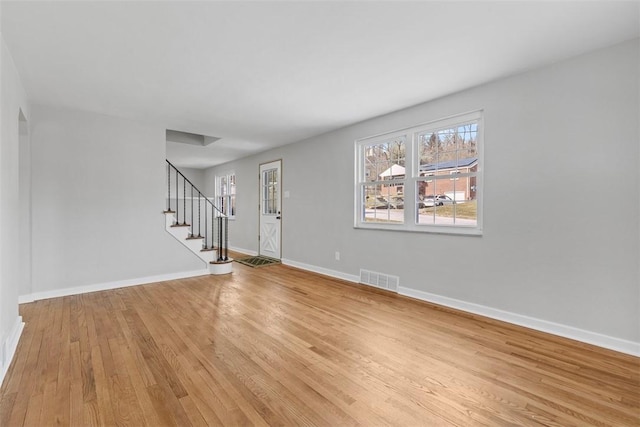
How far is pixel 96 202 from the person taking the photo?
4.12 m

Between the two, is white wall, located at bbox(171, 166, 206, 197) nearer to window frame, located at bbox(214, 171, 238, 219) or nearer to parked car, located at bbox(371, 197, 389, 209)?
window frame, located at bbox(214, 171, 238, 219)

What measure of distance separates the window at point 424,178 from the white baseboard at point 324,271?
0.84 m

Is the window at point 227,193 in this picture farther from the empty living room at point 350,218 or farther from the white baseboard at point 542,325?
the white baseboard at point 542,325

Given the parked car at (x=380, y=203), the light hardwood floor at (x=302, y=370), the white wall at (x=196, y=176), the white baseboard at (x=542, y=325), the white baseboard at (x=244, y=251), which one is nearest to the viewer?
the light hardwood floor at (x=302, y=370)

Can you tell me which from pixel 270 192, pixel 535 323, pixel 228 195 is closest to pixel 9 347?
pixel 535 323

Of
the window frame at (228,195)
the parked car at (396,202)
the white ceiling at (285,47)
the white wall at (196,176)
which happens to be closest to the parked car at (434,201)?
the parked car at (396,202)

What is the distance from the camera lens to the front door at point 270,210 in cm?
633

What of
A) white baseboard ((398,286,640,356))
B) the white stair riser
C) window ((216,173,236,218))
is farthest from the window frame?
white baseboard ((398,286,640,356))

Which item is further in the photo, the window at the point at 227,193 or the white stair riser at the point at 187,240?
the window at the point at 227,193

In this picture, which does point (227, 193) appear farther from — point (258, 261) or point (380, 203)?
point (380, 203)

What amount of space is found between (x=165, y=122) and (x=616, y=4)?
4991mm

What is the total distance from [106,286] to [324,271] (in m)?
3.24

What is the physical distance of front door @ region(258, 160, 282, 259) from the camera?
20.8ft

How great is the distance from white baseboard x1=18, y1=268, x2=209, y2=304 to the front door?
1.73 m
